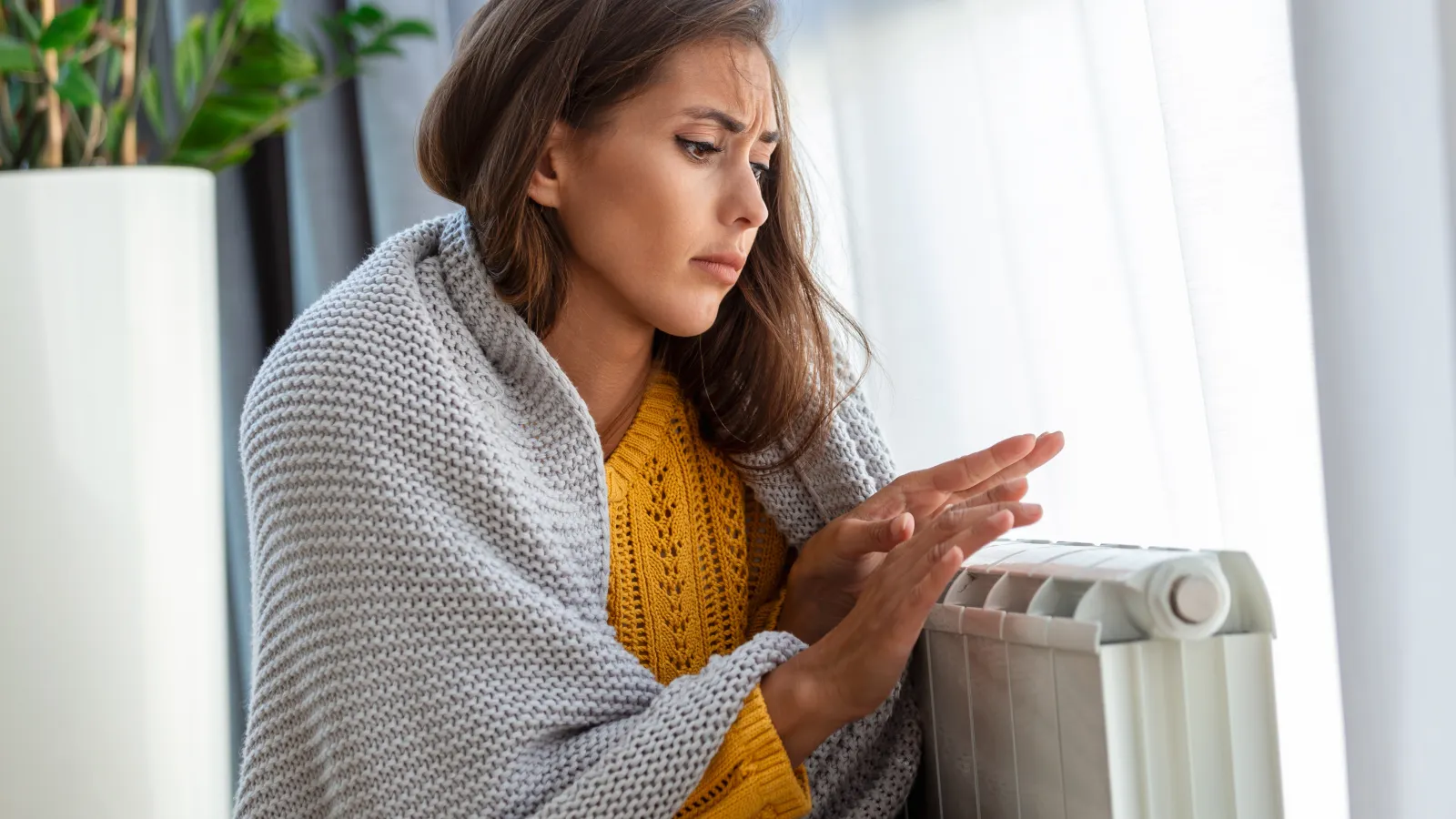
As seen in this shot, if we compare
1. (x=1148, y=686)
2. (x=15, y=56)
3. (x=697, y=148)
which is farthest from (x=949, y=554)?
(x=15, y=56)

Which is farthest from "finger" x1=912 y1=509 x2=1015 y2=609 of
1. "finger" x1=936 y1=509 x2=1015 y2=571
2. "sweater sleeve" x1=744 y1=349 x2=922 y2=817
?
"sweater sleeve" x1=744 y1=349 x2=922 y2=817

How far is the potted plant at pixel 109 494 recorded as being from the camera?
1.03 meters

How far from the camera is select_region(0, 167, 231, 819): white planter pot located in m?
1.03

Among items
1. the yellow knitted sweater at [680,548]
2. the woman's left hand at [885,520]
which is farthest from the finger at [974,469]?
the yellow knitted sweater at [680,548]

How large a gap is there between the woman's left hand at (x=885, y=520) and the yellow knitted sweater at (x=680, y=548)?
0.17 feet

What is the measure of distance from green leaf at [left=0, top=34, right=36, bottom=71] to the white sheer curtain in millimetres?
833

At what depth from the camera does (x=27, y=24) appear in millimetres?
1240

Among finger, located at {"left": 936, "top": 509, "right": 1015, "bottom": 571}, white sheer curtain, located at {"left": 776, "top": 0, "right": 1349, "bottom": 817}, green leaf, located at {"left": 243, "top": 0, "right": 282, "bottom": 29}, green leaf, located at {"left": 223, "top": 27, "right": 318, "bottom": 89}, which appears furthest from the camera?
green leaf, located at {"left": 223, "top": 27, "right": 318, "bottom": 89}

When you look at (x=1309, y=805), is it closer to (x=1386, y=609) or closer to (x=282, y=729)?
Result: (x=1386, y=609)

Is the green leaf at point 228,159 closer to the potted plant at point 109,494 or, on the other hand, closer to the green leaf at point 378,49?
the green leaf at point 378,49

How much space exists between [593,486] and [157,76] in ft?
4.14

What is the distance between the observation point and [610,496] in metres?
1.20

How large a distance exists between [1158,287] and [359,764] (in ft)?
2.76

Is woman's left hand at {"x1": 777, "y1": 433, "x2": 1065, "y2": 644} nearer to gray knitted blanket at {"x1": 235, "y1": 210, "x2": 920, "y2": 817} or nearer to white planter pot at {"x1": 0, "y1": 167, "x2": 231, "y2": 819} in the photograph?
gray knitted blanket at {"x1": 235, "y1": 210, "x2": 920, "y2": 817}
